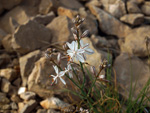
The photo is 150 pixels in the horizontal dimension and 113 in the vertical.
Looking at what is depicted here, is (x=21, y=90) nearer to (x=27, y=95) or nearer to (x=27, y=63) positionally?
(x=27, y=95)

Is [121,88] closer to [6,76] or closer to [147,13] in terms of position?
[6,76]

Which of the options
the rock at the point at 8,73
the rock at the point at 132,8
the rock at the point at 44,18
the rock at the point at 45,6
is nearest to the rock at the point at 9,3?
the rock at the point at 45,6

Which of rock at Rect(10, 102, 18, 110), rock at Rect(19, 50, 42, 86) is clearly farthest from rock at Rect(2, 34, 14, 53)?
rock at Rect(10, 102, 18, 110)

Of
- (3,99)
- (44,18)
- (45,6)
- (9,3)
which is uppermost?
(9,3)

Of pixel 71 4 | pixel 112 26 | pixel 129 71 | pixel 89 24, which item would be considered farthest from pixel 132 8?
pixel 129 71

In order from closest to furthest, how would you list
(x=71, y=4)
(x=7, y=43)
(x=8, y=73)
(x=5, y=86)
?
(x=5, y=86), (x=8, y=73), (x=7, y=43), (x=71, y=4)

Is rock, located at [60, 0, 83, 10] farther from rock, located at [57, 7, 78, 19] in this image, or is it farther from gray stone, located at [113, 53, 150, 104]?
gray stone, located at [113, 53, 150, 104]

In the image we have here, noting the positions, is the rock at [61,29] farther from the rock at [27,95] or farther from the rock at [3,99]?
the rock at [3,99]
